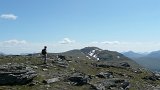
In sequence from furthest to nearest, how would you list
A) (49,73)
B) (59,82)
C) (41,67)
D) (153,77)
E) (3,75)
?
(153,77), (41,67), (49,73), (59,82), (3,75)

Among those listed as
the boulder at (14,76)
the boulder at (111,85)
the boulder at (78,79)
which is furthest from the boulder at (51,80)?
the boulder at (111,85)

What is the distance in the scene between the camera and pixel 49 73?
49.3 metres

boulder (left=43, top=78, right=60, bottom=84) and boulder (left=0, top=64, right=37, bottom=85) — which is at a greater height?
boulder (left=0, top=64, right=37, bottom=85)

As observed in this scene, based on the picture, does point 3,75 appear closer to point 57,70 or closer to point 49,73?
point 49,73

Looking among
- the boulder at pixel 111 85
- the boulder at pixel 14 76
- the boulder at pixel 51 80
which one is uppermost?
the boulder at pixel 14 76

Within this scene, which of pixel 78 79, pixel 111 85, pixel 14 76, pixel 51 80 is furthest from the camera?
pixel 111 85

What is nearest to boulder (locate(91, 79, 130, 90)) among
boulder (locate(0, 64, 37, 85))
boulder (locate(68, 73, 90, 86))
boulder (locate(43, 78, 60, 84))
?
boulder (locate(68, 73, 90, 86))

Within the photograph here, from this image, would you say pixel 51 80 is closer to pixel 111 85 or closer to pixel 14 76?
pixel 14 76

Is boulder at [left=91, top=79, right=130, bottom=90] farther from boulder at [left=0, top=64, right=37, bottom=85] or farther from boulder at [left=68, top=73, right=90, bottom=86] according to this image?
boulder at [left=0, top=64, right=37, bottom=85]

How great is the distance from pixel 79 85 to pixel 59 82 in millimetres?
3125

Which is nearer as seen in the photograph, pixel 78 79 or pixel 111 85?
pixel 78 79

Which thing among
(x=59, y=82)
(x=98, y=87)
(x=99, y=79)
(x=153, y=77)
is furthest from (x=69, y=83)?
(x=153, y=77)

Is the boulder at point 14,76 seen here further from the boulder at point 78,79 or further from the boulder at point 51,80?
the boulder at point 78,79

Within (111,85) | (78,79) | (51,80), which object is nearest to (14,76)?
(51,80)
